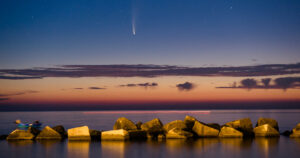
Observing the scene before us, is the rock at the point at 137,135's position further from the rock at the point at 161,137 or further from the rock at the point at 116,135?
the rock at the point at 161,137

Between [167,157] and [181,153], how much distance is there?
2023 millimetres

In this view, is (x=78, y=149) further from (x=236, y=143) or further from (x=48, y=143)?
(x=236, y=143)

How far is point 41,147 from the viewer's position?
1168 inches

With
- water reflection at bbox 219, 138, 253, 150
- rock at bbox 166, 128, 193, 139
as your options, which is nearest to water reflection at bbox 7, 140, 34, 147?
rock at bbox 166, 128, 193, 139

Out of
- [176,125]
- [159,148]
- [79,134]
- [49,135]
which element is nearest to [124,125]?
[79,134]

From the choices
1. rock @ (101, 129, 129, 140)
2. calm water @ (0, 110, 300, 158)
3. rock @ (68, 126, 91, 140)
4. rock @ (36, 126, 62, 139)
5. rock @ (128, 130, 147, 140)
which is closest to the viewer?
calm water @ (0, 110, 300, 158)

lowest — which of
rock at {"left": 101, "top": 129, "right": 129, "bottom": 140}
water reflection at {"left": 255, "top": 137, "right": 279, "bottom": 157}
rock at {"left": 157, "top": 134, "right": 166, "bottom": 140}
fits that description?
water reflection at {"left": 255, "top": 137, "right": 279, "bottom": 157}

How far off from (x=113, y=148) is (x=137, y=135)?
6.50 meters

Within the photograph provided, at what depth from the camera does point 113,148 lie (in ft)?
92.3

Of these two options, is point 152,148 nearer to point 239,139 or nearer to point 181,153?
point 181,153

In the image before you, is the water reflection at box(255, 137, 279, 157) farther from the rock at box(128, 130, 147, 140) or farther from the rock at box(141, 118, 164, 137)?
the rock at box(128, 130, 147, 140)

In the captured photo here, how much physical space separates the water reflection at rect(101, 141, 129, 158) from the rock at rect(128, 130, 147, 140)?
2514 mm

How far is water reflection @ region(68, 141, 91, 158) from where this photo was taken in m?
25.4

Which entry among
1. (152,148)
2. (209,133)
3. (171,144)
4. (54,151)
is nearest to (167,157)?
(152,148)
